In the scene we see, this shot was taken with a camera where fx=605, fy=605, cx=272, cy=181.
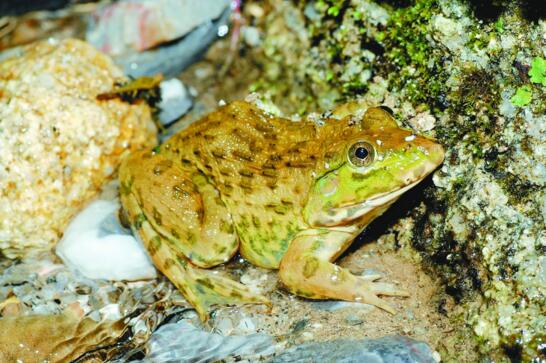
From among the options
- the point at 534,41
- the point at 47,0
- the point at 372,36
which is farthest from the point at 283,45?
the point at 47,0

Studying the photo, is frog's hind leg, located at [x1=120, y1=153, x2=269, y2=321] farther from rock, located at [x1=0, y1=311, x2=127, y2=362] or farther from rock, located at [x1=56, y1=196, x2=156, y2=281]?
rock, located at [x1=0, y1=311, x2=127, y2=362]

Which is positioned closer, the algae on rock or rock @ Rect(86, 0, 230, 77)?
Result: the algae on rock

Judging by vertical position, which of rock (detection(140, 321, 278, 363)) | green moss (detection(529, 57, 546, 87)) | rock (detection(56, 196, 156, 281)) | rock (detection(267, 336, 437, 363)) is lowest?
rock (detection(140, 321, 278, 363))

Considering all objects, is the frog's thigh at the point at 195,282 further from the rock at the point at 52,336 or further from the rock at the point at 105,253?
the rock at the point at 52,336

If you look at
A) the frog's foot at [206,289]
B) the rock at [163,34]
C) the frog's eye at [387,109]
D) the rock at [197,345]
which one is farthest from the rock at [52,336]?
the rock at [163,34]

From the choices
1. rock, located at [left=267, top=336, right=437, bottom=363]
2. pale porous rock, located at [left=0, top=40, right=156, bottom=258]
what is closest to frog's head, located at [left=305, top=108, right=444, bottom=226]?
rock, located at [left=267, top=336, right=437, bottom=363]

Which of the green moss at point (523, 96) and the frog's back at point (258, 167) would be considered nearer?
the green moss at point (523, 96)
